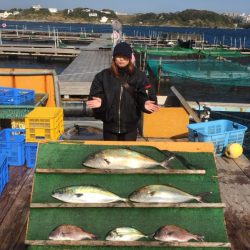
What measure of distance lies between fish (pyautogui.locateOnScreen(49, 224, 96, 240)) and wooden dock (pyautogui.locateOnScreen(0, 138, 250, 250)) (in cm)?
97

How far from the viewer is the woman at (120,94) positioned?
4422mm

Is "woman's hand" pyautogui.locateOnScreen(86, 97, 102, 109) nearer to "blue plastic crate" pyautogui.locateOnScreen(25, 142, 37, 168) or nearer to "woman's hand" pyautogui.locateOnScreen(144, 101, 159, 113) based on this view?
"woman's hand" pyautogui.locateOnScreen(144, 101, 159, 113)

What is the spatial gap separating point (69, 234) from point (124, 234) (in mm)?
553

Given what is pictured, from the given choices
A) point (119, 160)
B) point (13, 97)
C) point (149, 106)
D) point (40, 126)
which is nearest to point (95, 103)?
point (149, 106)

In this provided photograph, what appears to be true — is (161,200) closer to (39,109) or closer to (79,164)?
(79,164)

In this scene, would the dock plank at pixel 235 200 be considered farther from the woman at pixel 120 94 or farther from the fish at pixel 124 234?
the woman at pixel 120 94

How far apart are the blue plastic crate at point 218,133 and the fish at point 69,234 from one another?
4.01 m

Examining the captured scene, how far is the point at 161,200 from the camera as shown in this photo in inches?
144

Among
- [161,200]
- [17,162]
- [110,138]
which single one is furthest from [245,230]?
[17,162]

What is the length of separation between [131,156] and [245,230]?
192cm

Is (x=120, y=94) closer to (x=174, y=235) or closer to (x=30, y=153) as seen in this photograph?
(x=174, y=235)

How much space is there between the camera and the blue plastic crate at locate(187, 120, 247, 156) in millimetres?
6889

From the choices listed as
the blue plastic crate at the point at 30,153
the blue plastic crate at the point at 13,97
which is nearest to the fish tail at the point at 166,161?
the blue plastic crate at the point at 30,153

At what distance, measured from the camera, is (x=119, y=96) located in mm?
4484
